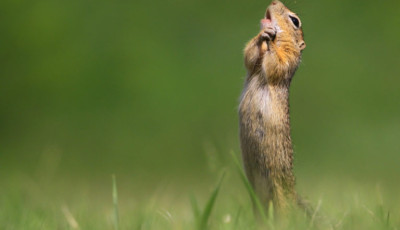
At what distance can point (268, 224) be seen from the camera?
301 cm

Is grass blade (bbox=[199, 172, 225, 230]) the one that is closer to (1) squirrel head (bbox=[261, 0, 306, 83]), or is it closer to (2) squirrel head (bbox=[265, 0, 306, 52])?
(1) squirrel head (bbox=[261, 0, 306, 83])

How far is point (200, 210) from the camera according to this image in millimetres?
4105

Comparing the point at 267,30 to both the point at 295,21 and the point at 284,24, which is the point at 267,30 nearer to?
the point at 284,24

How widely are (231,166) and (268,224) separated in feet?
Result: 3.09

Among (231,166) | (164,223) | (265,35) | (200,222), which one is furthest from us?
(265,35)

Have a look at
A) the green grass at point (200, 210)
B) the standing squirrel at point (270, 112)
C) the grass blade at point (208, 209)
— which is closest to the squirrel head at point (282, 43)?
the standing squirrel at point (270, 112)

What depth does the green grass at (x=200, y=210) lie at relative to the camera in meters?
3.09

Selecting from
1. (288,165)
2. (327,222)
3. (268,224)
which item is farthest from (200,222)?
(288,165)

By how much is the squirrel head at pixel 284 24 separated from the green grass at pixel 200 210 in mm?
1013

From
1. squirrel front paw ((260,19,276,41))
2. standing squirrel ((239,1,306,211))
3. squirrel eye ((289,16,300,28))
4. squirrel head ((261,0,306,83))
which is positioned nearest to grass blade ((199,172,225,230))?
standing squirrel ((239,1,306,211))

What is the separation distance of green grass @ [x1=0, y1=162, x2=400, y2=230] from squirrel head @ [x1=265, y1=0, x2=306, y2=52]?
101 centimetres

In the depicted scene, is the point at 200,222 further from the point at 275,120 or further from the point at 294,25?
the point at 294,25

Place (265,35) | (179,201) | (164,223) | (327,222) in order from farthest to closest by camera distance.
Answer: (179,201) < (265,35) < (164,223) < (327,222)

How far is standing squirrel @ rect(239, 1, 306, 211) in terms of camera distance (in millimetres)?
3957
